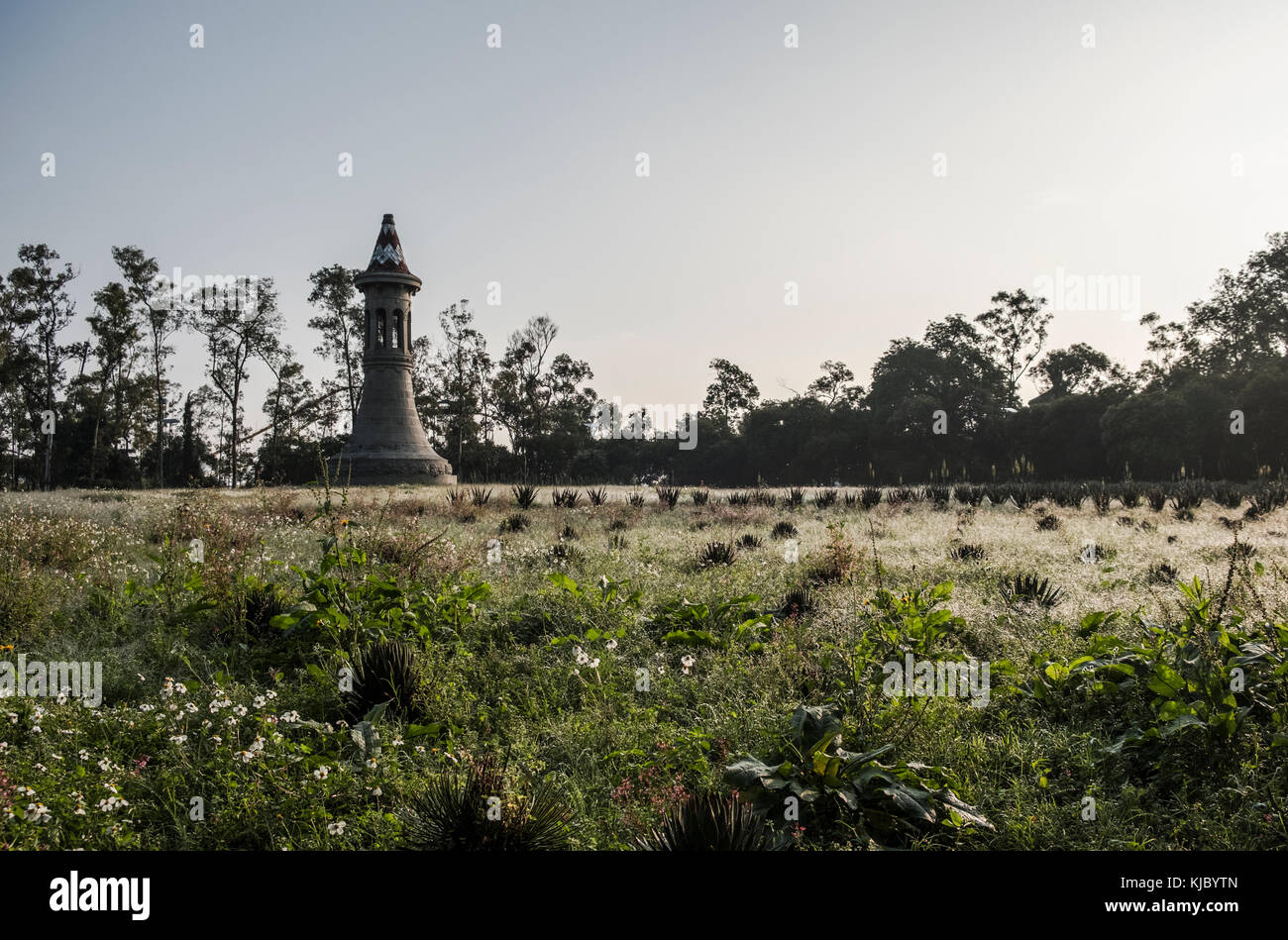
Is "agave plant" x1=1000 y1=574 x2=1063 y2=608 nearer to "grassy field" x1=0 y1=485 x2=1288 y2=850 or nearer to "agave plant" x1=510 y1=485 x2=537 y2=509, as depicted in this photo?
"grassy field" x1=0 y1=485 x2=1288 y2=850

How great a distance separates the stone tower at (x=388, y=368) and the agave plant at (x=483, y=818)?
96.1 ft

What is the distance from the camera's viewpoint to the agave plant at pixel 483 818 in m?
2.77

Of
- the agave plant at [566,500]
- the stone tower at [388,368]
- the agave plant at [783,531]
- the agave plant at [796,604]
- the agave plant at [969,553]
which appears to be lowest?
the agave plant at [796,604]

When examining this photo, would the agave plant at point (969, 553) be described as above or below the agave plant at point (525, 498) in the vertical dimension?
below

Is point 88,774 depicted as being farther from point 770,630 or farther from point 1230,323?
point 1230,323

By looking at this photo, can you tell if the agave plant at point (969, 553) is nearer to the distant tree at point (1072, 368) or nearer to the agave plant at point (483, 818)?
the agave plant at point (483, 818)

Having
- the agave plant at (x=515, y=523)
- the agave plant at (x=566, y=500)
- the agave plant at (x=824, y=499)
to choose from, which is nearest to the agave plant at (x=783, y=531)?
the agave plant at (x=515, y=523)

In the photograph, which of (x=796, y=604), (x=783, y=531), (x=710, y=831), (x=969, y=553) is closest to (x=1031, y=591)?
(x=796, y=604)

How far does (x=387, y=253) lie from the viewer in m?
32.9

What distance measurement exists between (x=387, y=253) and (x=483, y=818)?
3391 centimetres

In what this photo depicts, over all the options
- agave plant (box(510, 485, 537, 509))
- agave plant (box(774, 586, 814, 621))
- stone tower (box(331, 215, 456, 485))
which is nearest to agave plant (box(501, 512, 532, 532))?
agave plant (box(510, 485, 537, 509))

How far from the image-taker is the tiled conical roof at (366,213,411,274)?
3250 centimetres

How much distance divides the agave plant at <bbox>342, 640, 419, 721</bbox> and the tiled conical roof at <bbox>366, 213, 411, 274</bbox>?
31051 millimetres
